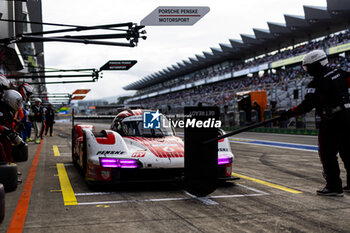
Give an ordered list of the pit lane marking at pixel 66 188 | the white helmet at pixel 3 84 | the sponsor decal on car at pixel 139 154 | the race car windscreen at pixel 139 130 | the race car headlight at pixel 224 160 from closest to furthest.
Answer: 1. the pit lane marking at pixel 66 188
2. the sponsor decal on car at pixel 139 154
3. the race car headlight at pixel 224 160
4. the white helmet at pixel 3 84
5. the race car windscreen at pixel 139 130

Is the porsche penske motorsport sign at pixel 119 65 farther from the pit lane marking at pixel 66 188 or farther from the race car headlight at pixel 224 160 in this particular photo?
the race car headlight at pixel 224 160

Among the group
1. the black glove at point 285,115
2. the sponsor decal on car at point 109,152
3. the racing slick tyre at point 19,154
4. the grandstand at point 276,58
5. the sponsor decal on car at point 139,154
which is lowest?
the racing slick tyre at point 19,154

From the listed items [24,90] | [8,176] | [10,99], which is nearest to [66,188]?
[8,176]

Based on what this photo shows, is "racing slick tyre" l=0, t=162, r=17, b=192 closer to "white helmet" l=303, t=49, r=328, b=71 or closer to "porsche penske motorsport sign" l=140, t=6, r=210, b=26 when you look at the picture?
"white helmet" l=303, t=49, r=328, b=71

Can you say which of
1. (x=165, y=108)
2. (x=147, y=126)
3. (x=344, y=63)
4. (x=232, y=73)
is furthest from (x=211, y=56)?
(x=147, y=126)

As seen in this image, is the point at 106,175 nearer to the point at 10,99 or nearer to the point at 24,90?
the point at 10,99

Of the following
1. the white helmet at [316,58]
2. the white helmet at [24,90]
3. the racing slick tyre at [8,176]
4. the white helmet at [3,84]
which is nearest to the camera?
the white helmet at [316,58]

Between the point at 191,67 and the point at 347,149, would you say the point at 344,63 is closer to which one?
the point at 347,149

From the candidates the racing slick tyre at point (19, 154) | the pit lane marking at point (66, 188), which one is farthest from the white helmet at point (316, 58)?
the racing slick tyre at point (19, 154)

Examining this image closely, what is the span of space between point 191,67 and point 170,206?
242 ft

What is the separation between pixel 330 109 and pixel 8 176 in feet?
13.7

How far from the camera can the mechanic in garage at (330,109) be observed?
177 inches

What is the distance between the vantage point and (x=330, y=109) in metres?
4.55

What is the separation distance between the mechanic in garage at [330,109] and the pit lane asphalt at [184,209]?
37cm
